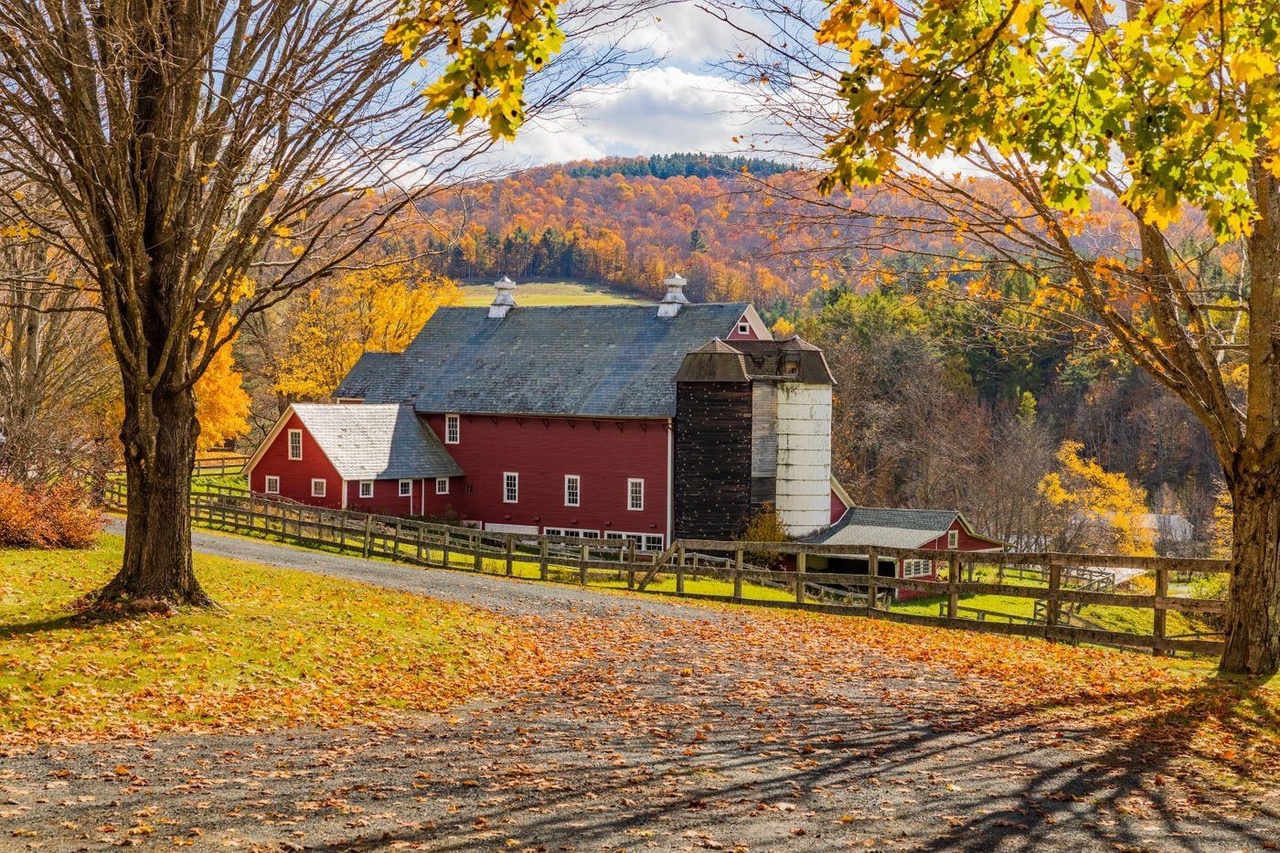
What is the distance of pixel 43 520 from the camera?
19562 millimetres

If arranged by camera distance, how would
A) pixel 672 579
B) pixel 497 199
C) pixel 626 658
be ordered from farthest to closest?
pixel 497 199 < pixel 672 579 < pixel 626 658

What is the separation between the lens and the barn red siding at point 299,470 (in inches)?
1638

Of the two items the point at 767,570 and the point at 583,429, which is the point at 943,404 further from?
the point at 767,570

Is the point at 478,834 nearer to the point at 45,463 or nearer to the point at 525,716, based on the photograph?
the point at 525,716

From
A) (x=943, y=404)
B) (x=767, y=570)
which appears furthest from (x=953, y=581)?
(x=943, y=404)

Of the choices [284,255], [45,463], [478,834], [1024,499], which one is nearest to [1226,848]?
[478,834]

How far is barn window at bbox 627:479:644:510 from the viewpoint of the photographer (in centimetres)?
4022

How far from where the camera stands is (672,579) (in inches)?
1116

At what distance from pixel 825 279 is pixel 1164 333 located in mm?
3716

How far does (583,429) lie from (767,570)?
18612 mm

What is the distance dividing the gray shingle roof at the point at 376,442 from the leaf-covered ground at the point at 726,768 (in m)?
30.0

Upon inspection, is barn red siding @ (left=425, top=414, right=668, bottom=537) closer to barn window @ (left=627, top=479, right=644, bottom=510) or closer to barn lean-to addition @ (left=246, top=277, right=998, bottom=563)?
barn lean-to addition @ (left=246, top=277, right=998, bottom=563)

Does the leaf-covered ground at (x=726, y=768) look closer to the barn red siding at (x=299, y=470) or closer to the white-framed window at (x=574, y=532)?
the white-framed window at (x=574, y=532)

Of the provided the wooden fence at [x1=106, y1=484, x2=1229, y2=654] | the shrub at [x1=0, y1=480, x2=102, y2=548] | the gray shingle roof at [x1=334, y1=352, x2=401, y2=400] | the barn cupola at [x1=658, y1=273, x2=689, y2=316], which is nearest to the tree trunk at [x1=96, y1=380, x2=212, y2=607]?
the shrub at [x1=0, y1=480, x2=102, y2=548]
